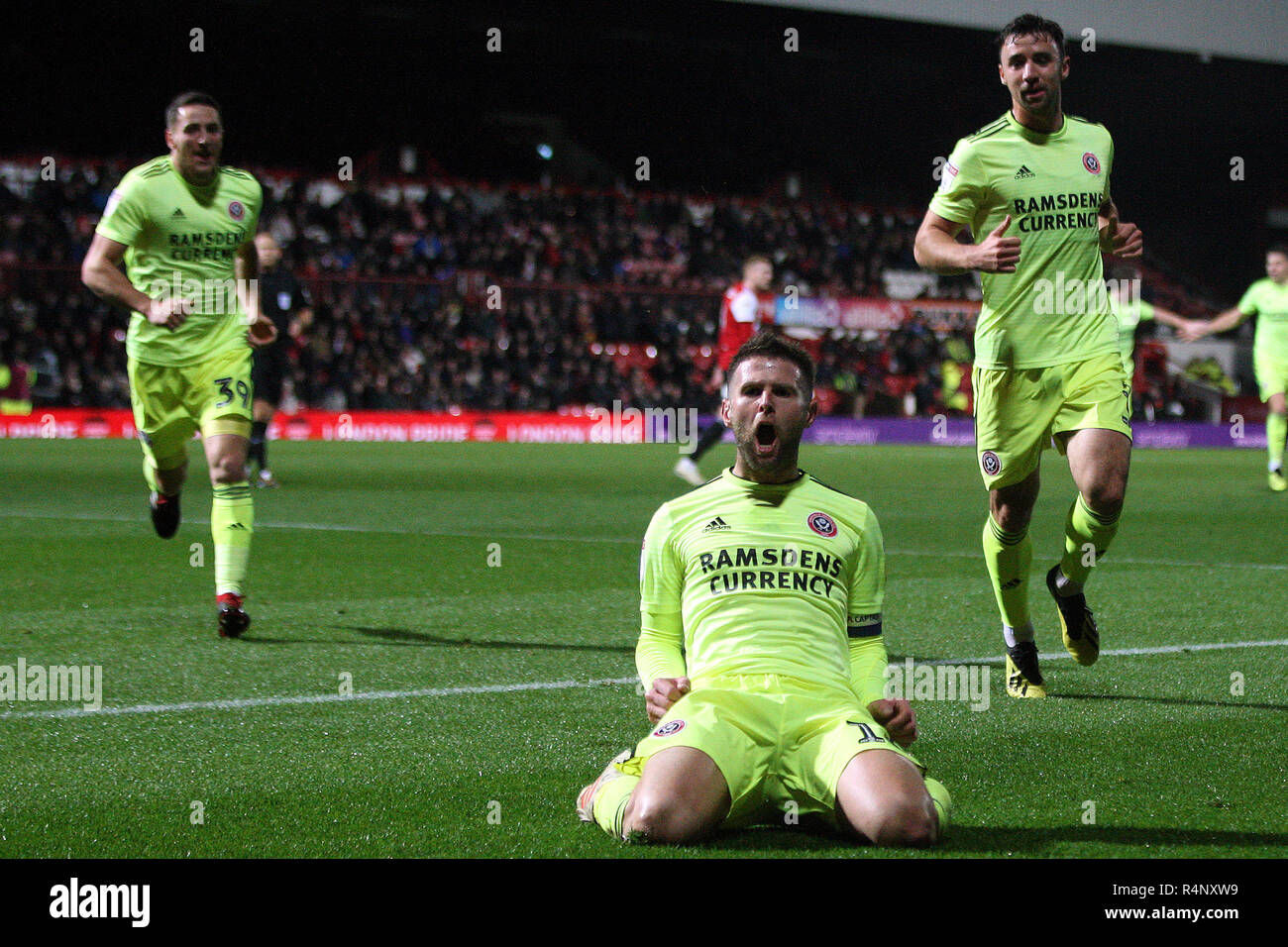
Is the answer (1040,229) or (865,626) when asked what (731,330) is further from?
(865,626)

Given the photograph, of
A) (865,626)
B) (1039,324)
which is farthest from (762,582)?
(1039,324)

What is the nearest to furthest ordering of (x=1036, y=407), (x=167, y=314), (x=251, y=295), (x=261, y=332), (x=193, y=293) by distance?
(x=1036, y=407), (x=167, y=314), (x=261, y=332), (x=193, y=293), (x=251, y=295)

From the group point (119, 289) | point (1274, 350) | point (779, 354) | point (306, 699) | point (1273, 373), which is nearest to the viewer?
point (779, 354)

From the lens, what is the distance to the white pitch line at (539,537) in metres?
9.94

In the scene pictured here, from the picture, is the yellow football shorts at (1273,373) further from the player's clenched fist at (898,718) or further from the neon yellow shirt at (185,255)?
the player's clenched fist at (898,718)

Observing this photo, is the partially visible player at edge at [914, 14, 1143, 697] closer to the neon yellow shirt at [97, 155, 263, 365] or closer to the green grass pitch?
the green grass pitch

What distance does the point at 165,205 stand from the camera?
24.7 ft

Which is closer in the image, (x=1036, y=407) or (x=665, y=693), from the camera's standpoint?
(x=665, y=693)

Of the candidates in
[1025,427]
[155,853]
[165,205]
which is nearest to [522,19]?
[165,205]

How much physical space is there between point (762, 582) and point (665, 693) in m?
0.41

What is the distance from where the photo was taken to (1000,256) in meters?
5.32
